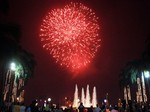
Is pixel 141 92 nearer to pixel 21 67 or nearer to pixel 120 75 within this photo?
pixel 120 75

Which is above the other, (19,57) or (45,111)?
(19,57)

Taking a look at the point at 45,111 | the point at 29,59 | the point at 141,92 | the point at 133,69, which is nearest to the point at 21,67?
the point at 29,59

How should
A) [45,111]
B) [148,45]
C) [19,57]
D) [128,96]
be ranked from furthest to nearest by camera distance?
[128,96], [19,57], [148,45], [45,111]

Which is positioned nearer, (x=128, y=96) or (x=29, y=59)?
(x=29, y=59)

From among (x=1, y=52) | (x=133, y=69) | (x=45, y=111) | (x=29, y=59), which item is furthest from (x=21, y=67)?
(x=45, y=111)

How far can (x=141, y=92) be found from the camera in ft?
202

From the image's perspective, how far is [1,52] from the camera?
99.3 feet

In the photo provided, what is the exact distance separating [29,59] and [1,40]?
1981 cm

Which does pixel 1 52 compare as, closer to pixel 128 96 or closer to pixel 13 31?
pixel 13 31

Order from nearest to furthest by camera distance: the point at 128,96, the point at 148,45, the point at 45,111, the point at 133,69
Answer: the point at 45,111 < the point at 148,45 < the point at 133,69 < the point at 128,96

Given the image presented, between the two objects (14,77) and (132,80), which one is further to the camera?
(132,80)

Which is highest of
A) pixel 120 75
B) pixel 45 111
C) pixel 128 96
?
pixel 120 75

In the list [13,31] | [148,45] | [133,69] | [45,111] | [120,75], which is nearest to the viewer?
[45,111]

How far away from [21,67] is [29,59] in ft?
7.20
